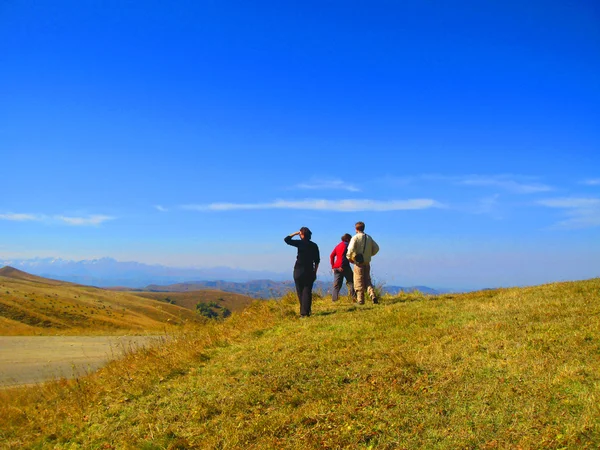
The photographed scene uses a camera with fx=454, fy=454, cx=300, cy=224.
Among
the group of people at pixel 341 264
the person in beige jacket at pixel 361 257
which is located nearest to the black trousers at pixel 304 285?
the group of people at pixel 341 264

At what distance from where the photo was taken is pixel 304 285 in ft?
40.3

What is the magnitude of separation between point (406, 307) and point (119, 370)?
725cm

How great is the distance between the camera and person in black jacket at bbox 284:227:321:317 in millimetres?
12211

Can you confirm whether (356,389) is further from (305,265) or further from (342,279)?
(342,279)

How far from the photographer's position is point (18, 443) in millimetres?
7414

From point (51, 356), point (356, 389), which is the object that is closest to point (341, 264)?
point (356, 389)

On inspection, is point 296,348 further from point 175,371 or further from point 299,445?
point 299,445

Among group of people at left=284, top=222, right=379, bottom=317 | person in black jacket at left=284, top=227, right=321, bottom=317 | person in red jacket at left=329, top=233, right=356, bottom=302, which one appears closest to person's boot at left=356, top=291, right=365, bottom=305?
group of people at left=284, top=222, right=379, bottom=317

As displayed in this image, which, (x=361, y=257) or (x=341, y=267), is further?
(x=341, y=267)

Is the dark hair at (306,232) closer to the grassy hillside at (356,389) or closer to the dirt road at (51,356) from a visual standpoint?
the grassy hillside at (356,389)

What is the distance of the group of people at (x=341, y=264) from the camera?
482 inches

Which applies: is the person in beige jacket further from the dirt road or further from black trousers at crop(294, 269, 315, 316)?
the dirt road

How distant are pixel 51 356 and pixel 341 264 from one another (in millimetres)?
10617

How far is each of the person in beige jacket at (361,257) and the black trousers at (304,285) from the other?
165 cm
